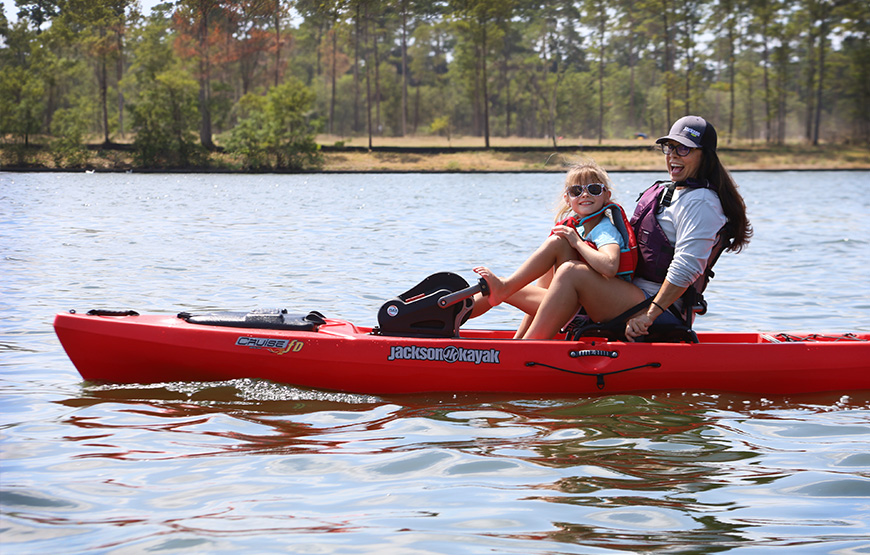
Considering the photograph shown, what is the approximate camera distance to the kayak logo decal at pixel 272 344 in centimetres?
524

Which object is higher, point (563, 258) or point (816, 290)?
point (563, 258)

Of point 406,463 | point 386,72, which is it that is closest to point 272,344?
point 406,463

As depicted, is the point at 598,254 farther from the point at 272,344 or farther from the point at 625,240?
the point at 272,344

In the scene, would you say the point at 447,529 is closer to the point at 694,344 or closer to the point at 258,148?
the point at 694,344

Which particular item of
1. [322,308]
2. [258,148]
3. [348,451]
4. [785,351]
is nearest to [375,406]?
[348,451]

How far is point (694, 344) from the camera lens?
523 cm

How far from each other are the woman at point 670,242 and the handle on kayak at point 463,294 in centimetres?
40

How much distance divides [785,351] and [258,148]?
41.9m

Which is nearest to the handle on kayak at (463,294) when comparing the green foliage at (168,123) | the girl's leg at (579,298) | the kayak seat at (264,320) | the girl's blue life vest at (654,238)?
the girl's leg at (579,298)

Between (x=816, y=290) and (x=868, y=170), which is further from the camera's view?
(x=868, y=170)

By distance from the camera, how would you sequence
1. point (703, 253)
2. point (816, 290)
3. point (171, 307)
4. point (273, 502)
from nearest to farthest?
point (273, 502) < point (703, 253) < point (171, 307) < point (816, 290)

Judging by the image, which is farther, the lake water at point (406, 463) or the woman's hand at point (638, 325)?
the woman's hand at point (638, 325)

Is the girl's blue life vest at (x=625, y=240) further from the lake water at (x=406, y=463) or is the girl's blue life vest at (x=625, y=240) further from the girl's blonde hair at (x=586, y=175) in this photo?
the lake water at (x=406, y=463)

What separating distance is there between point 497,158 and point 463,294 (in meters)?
46.2
